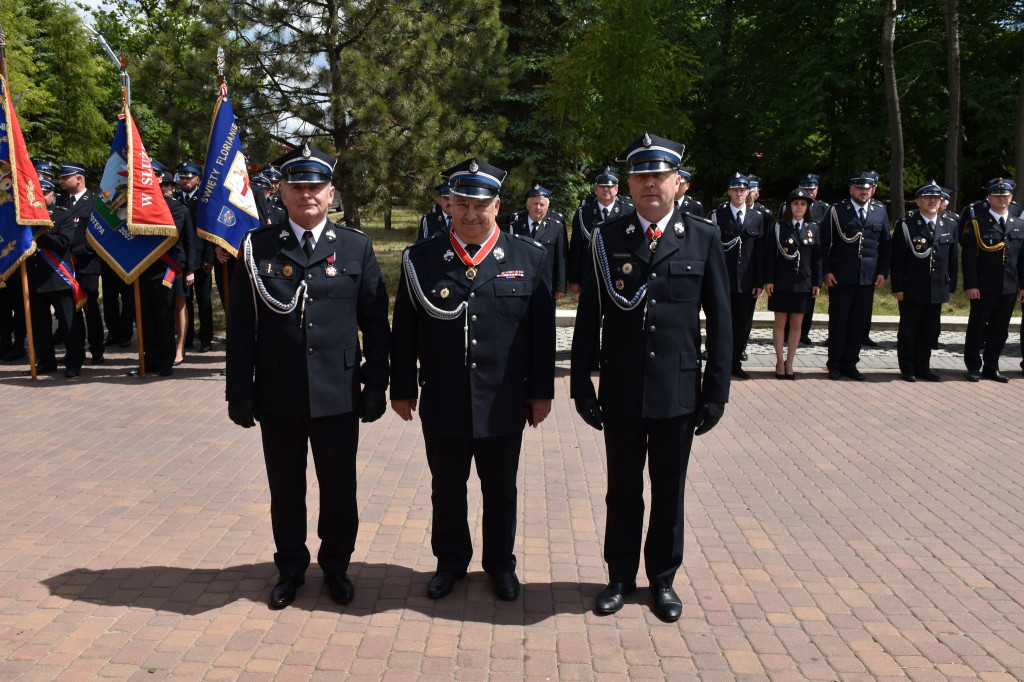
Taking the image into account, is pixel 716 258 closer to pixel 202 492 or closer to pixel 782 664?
pixel 782 664

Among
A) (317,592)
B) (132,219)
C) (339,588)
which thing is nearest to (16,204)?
(132,219)

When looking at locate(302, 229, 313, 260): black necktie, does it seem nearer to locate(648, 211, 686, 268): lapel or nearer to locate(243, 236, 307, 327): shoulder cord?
locate(243, 236, 307, 327): shoulder cord

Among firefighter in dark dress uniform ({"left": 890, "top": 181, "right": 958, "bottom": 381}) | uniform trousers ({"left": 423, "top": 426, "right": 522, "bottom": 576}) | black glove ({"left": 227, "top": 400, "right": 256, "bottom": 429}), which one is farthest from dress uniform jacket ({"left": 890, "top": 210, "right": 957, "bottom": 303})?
black glove ({"left": 227, "top": 400, "right": 256, "bottom": 429})

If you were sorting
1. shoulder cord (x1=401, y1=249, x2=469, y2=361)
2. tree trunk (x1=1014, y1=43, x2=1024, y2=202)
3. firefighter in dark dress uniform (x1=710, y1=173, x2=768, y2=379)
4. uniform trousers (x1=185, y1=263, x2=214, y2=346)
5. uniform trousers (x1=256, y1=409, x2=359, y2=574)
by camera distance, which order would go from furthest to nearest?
tree trunk (x1=1014, y1=43, x2=1024, y2=202) → uniform trousers (x1=185, y1=263, x2=214, y2=346) → firefighter in dark dress uniform (x1=710, y1=173, x2=768, y2=379) → uniform trousers (x1=256, y1=409, x2=359, y2=574) → shoulder cord (x1=401, y1=249, x2=469, y2=361)

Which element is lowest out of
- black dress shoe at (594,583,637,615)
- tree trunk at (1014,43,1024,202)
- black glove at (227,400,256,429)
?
black dress shoe at (594,583,637,615)

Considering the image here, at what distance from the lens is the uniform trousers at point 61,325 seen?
32.6ft

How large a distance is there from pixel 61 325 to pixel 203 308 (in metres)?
1.78

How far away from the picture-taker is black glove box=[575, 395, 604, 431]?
4.37 meters

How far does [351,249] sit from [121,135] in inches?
272

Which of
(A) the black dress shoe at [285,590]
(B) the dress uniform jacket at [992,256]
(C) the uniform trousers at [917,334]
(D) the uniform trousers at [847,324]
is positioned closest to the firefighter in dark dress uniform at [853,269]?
(D) the uniform trousers at [847,324]

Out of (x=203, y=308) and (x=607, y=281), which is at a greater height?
(x=607, y=281)

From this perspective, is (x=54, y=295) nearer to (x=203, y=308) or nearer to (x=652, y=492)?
(x=203, y=308)

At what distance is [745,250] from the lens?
10219 mm

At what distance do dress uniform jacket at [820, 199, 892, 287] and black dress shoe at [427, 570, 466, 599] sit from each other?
705cm
